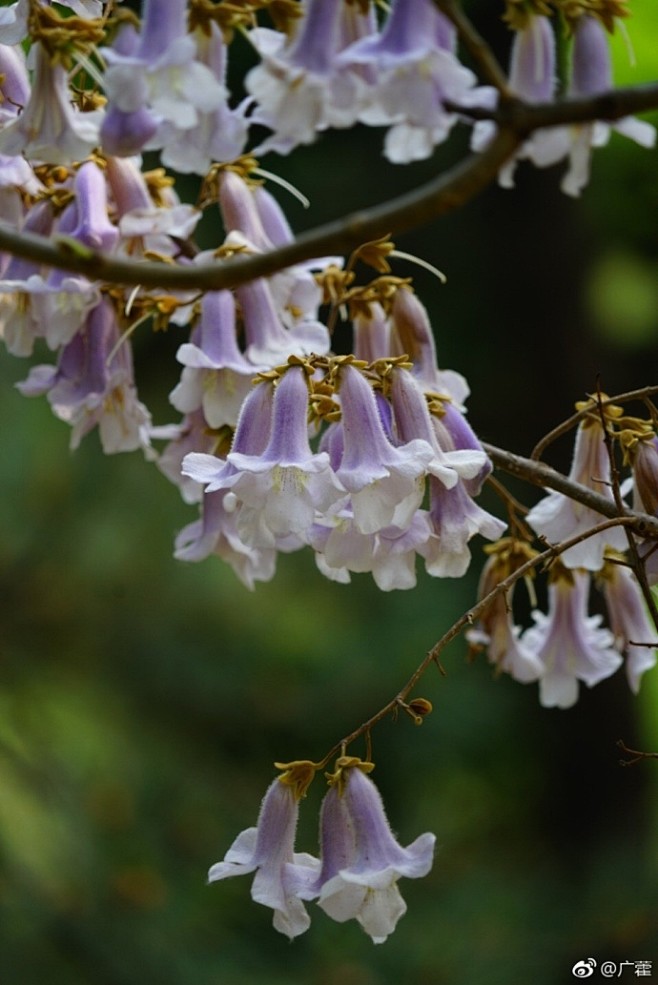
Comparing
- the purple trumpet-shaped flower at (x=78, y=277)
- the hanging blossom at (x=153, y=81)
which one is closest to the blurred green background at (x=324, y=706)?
the purple trumpet-shaped flower at (x=78, y=277)

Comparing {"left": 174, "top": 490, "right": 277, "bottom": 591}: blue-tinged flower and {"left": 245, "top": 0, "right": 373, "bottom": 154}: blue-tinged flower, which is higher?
{"left": 245, "top": 0, "right": 373, "bottom": 154}: blue-tinged flower

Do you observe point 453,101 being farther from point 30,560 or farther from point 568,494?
point 30,560

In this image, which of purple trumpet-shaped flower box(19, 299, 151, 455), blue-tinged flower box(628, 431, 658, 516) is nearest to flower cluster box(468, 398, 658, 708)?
blue-tinged flower box(628, 431, 658, 516)

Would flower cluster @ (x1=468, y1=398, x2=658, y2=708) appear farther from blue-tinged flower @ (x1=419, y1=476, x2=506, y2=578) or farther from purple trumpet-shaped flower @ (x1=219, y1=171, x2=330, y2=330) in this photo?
purple trumpet-shaped flower @ (x1=219, y1=171, x2=330, y2=330)

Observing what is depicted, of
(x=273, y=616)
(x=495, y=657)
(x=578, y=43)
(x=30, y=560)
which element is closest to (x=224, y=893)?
(x=273, y=616)

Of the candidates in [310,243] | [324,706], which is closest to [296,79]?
[310,243]

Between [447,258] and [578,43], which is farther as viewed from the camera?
[447,258]

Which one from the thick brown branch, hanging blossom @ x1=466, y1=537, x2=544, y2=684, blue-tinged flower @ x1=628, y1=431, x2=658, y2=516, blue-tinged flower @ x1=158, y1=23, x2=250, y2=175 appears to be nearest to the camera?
the thick brown branch
